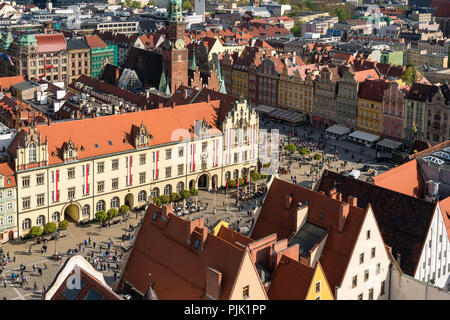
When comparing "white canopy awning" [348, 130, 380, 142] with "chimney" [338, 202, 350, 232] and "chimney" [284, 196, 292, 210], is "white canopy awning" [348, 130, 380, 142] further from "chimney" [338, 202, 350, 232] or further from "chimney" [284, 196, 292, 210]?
"chimney" [338, 202, 350, 232]

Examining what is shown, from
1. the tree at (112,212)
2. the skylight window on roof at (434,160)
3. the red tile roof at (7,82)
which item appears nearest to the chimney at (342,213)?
the skylight window on roof at (434,160)

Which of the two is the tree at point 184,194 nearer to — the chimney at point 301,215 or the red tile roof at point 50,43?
the chimney at point 301,215

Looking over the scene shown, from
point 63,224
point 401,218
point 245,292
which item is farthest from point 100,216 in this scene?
point 245,292

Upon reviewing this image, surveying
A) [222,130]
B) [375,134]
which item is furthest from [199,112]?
[375,134]

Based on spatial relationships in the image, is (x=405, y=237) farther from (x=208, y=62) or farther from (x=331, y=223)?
(x=208, y=62)

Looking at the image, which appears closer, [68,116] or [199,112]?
[199,112]

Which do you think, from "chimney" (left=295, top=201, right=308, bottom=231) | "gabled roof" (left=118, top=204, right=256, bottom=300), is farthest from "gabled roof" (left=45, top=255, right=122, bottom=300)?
"chimney" (left=295, top=201, right=308, bottom=231)
